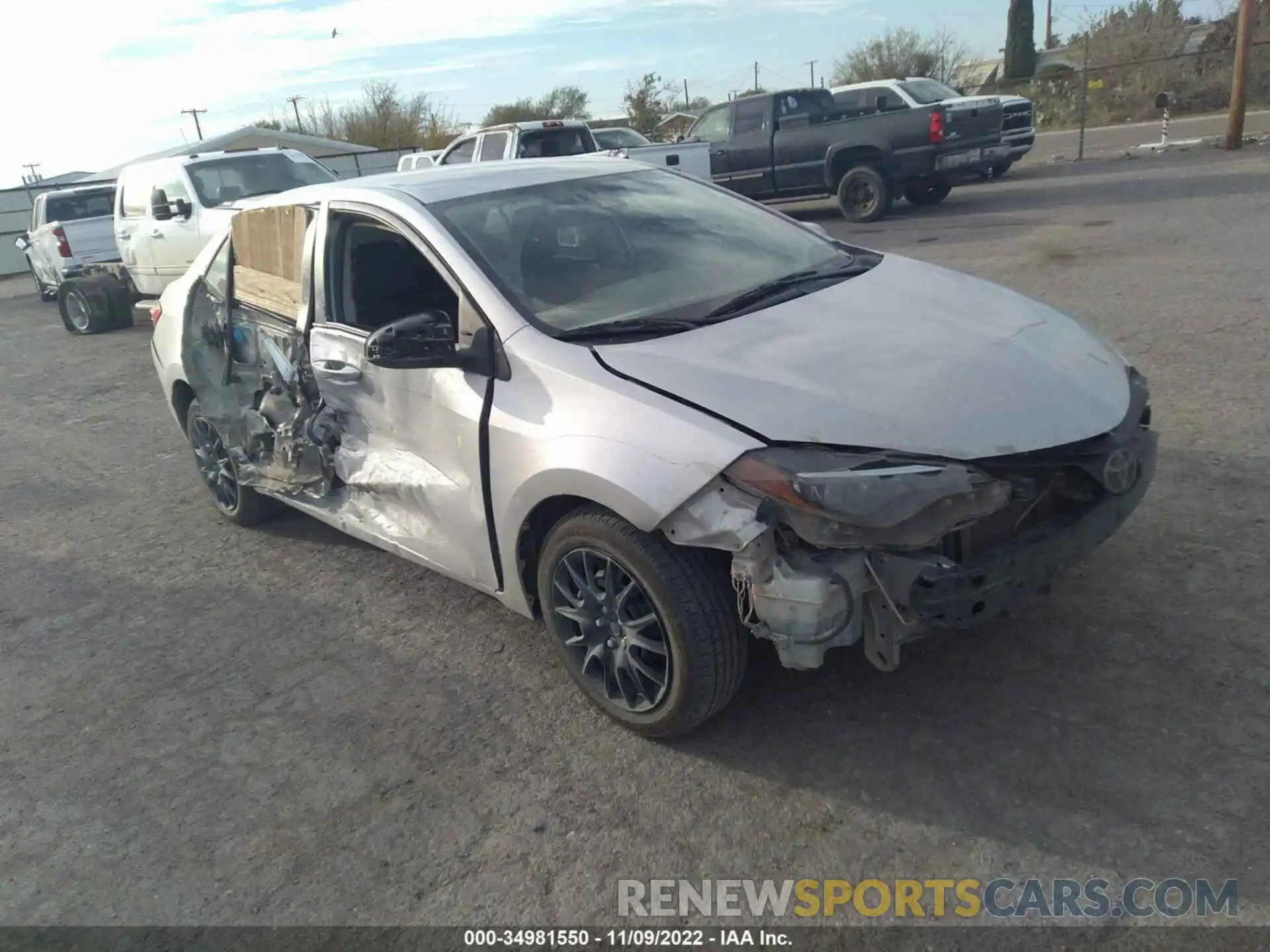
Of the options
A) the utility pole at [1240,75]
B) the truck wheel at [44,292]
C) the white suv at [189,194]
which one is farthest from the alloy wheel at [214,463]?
the utility pole at [1240,75]

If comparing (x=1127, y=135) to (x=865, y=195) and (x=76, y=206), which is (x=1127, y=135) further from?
(x=76, y=206)

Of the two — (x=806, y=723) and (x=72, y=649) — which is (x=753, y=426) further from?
(x=72, y=649)

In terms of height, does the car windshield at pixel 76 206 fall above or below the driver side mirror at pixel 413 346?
above

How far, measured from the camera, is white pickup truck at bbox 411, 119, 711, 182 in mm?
14656

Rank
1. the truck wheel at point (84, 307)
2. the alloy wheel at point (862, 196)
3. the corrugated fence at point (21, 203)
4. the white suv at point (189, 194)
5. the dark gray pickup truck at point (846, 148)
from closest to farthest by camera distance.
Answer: the white suv at point (189, 194) < the truck wheel at point (84, 307) < the dark gray pickup truck at point (846, 148) < the alloy wheel at point (862, 196) < the corrugated fence at point (21, 203)

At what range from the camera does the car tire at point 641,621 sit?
303cm

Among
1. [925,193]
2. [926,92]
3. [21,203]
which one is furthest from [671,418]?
[21,203]

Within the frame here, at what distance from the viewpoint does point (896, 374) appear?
316 cm

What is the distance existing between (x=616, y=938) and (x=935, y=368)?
1959mm

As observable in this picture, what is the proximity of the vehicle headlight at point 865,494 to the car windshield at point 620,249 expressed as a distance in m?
0.95

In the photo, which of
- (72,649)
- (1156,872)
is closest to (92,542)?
(72,649)

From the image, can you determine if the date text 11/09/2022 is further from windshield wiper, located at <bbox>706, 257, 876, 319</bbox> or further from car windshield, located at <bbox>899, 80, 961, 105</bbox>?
car windshield, located at <bbox>899, 80, 961, 105</bbox>

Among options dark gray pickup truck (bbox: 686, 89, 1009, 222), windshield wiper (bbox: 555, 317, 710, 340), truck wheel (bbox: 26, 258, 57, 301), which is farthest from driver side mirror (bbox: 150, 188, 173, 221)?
windshield wiper (bbox: 555, 317, 710, 340)

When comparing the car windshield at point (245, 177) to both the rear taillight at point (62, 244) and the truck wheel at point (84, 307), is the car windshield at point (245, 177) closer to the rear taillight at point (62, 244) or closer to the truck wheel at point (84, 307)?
the truck wheel at point (84, 307)
